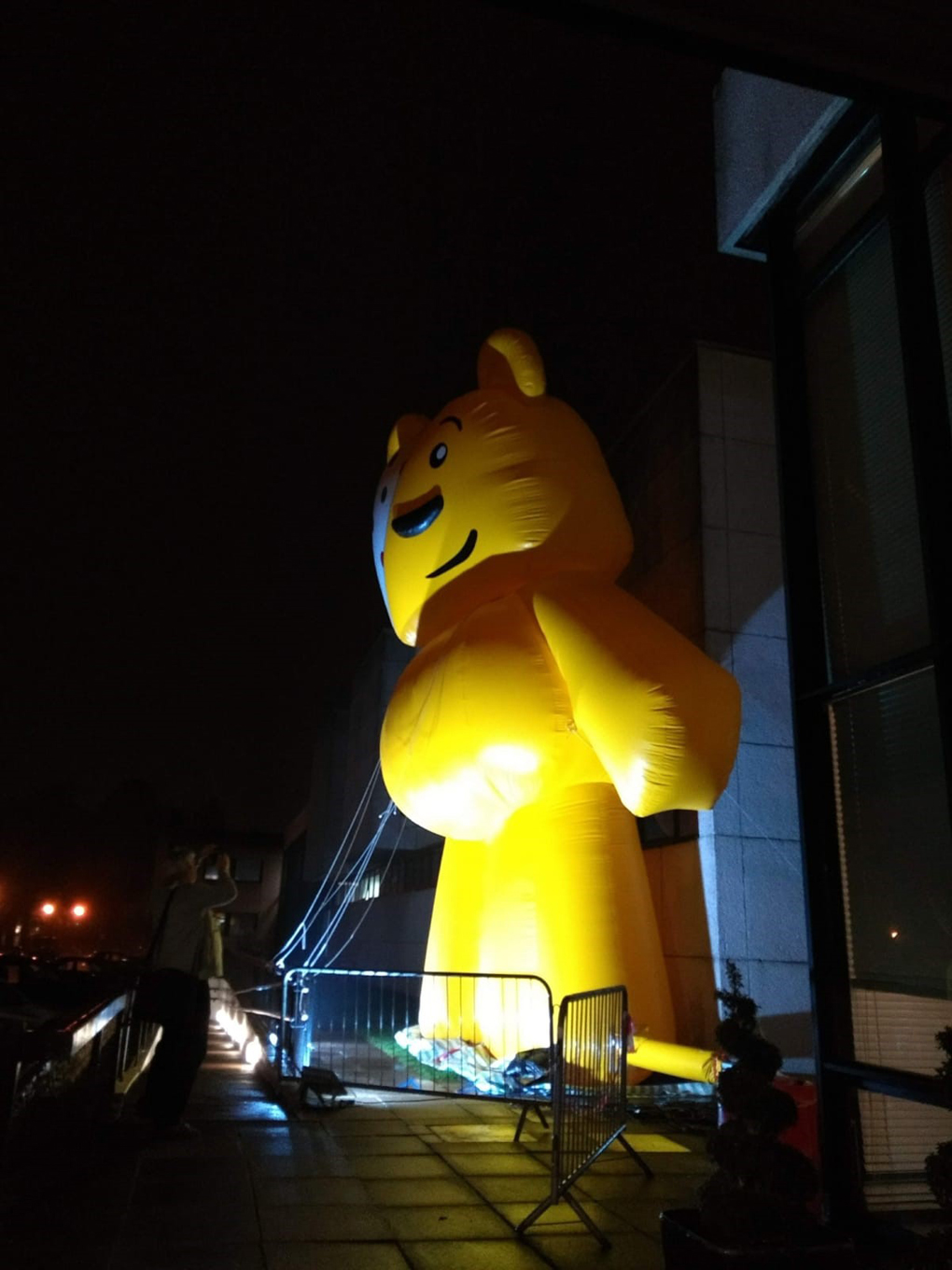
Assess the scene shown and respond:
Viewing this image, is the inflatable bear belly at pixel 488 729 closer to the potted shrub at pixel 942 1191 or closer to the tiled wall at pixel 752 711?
the tiled wall at pixel 752 711

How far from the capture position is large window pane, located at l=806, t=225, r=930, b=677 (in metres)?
4.21

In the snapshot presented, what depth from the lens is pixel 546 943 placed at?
760 centimetres

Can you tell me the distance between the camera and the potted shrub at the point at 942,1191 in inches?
106

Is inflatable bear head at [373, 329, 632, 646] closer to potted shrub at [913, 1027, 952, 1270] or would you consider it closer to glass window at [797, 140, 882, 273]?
glass window at [797, 140, 882, 273]

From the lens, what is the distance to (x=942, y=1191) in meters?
2.84

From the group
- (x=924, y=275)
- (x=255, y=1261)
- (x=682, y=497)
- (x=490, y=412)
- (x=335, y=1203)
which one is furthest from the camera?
(x=682, y=497)

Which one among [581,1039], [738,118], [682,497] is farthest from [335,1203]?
[682,497]

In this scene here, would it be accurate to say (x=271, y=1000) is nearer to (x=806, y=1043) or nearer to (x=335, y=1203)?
→ (x=806, y=1043)

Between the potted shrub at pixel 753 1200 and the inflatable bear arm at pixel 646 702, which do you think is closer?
the potted shrub at pixel 753 1200

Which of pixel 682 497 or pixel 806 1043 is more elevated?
pixel 682 497

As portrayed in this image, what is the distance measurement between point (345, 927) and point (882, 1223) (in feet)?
66.0

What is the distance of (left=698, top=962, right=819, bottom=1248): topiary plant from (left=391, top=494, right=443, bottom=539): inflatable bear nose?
5.88 meters

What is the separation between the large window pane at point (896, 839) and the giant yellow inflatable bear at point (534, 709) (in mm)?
2353

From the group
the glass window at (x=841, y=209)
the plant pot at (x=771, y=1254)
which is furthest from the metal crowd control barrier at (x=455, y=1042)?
the glass window at (x=841, y=209)
